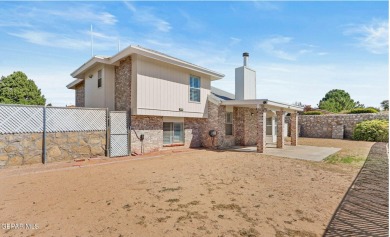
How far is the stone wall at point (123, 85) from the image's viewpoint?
11.3 meters

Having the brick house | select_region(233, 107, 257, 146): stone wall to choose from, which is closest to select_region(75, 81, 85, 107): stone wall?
the brick house

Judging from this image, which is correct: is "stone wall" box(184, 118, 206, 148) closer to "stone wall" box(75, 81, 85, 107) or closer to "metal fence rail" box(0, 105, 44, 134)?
"metal fence rail" box(0, 105, 44, 134)

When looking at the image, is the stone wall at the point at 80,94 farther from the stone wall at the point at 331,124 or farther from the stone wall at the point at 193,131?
the stone wall at the point at 331,124

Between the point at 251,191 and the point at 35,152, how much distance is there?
8624 millimetres

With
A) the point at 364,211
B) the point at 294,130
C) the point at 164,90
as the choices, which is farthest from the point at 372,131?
the point at 164,90

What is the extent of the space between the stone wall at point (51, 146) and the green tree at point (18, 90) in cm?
2382

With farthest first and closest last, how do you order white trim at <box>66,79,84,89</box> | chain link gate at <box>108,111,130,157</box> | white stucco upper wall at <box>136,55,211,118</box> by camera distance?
white trim at <box>66,79,84,89</box> < white stucco upper wall at <box>136,55,211,118</box> < chain link gate at <box>108,111,130,157</box>

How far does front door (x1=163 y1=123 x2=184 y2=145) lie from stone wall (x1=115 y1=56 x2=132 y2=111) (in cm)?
266

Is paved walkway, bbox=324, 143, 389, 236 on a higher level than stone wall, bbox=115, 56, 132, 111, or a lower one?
lower

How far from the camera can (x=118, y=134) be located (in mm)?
10438

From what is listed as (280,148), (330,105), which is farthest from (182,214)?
(330,105)

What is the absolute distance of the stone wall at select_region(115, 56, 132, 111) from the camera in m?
11.3

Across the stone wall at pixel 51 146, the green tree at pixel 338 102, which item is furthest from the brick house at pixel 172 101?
the green tree at pixel 338 102

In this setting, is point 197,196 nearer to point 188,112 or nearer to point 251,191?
point 251,191
